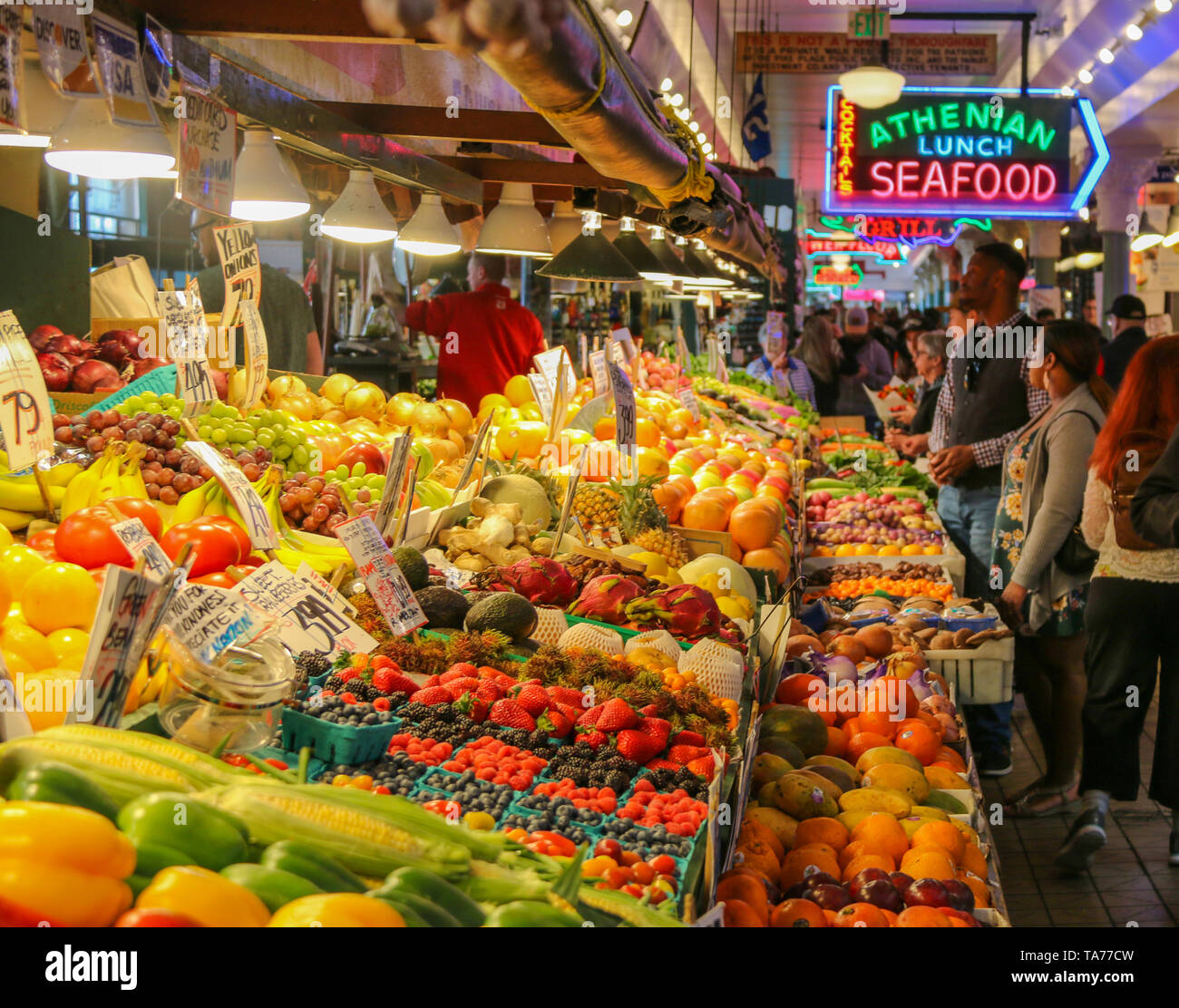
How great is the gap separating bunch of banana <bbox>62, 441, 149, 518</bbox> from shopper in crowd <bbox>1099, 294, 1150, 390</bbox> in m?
9.53

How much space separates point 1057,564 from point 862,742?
88.9 inches

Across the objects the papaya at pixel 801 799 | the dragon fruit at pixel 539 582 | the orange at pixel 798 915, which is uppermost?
the dragon fruit at pixel 539 582

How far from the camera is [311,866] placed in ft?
4.51

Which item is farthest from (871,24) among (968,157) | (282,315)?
(282,315)

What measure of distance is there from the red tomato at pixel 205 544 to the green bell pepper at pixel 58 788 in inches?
50.3

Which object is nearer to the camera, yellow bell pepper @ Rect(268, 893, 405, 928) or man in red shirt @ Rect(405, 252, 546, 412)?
yellow bell pepper @ Rect(268, 893, 405, 928)

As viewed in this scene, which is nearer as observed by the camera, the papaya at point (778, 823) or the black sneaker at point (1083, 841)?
the papaya at point (778, 823)

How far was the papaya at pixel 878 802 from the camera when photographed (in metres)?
2.85

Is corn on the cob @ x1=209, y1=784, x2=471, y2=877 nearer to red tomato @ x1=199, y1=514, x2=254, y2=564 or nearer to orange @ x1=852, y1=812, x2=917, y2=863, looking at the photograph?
red tomato @ x1=199, y1=514, x2=254, y2=564

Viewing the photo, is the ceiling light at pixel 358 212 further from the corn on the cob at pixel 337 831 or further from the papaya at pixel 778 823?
the corn on the cob at pixel 337 831

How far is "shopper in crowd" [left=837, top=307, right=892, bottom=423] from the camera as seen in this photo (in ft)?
45.6

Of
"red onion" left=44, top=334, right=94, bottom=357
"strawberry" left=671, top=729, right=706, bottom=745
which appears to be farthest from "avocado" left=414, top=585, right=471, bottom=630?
"red onion" left=44, top=334, right=94, bottom=357

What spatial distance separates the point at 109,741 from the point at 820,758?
215cm

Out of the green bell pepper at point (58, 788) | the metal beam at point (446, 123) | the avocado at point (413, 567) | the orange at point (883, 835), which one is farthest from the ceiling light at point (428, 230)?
the green bell pepper at point (58, 788)
